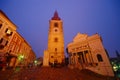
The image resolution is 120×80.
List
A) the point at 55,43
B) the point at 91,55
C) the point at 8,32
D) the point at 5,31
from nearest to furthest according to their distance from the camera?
1. the point at 5,31
2. the point at 8,32
3. the point at 91,55
4. the point at 55,43

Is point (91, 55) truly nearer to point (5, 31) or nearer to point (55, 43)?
point (55, 43)

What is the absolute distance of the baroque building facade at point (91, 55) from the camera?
64.1ft

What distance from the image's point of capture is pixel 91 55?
22.6m

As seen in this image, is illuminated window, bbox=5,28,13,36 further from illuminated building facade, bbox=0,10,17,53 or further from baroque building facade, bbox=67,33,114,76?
baroque building facade, bbox=67,33,114,76

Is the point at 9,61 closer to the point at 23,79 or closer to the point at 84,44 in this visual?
the point at 23,79

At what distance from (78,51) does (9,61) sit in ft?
71.6

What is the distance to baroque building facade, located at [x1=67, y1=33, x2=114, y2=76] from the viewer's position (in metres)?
19.5

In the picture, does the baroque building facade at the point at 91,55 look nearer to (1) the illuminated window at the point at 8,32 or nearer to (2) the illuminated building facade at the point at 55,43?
(2) the illuminated building facade at the point at 55,43

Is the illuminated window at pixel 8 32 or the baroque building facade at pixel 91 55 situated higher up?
the illuminated window at pixel 8 32

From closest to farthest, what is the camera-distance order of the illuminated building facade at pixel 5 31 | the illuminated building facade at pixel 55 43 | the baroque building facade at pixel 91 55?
the illuminated building facade at pixel 5 31 < the baroque building facade at pixel 91 55 < the illuminated building facade at pixel 55 43

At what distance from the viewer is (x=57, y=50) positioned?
1308 inches

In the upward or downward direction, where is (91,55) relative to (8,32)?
downward

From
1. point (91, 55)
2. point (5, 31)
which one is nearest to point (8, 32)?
point (5, 31)

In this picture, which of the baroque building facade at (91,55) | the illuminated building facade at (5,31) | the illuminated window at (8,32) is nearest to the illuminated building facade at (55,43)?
the baroque building facade at (91,55)
